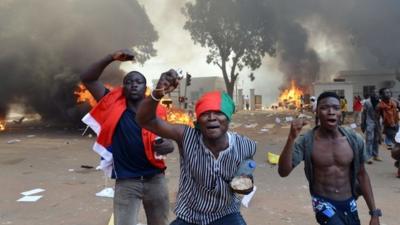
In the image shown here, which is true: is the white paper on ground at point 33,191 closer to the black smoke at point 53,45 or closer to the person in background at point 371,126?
the person in background at point 371,126

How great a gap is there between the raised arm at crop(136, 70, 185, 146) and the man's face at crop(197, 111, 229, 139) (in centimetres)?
15

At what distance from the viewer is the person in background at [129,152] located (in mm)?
2959

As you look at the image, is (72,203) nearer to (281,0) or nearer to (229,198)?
(229,198)

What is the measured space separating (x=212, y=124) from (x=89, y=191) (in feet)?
14.8

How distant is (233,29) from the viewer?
104 feet

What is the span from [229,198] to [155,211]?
998 millimetres

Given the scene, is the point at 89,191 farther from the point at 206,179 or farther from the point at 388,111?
the point at 388,111

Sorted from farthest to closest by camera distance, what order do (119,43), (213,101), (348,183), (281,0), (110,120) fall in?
(281,0) < (119,43) < (110,120) < (348,183) < (213,101)

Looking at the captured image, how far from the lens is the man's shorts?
2623 mm

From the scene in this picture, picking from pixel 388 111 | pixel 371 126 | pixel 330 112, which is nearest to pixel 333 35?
pixel 371 126

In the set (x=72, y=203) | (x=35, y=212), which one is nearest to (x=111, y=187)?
(x=72, y=203)

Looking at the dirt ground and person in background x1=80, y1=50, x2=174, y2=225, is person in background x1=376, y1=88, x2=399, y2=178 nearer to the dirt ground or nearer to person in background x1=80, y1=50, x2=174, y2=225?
the dirt ground

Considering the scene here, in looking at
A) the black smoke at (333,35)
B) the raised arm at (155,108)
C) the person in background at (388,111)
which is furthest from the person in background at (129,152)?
the black smoke at (333,35)

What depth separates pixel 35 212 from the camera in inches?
204
